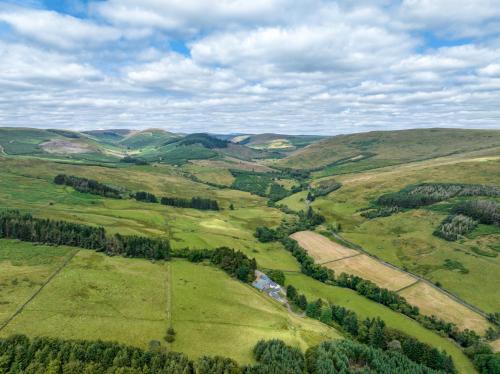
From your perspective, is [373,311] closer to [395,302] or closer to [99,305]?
[395,302]

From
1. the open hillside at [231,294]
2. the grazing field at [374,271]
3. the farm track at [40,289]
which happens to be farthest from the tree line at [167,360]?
the grazing field at [374,271]

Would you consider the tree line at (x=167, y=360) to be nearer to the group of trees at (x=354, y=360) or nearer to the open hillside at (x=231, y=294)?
the group of trees at (x=354, y=360)

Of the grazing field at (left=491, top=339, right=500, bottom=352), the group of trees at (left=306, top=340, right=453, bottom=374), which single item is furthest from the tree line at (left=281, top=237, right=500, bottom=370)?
the group of trees at (left=306, top=340, right=453, bottom=374)

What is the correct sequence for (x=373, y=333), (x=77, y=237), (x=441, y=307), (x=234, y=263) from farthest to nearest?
1. (x=77, y=237)
2. (x=234, y=263)
3. (x=441, y=307)
4. (x=373, y=333)

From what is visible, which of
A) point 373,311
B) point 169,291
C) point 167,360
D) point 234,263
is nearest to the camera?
point 167,360

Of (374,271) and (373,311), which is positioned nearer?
(373,311)

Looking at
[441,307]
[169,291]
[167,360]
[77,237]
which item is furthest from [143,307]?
[441,307]

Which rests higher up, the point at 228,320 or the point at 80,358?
the point at 80,358
